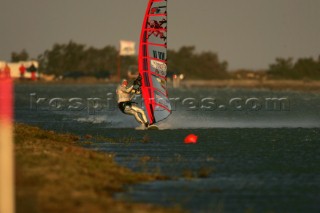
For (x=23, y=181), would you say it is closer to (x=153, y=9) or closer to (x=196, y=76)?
(x=153, y=9)

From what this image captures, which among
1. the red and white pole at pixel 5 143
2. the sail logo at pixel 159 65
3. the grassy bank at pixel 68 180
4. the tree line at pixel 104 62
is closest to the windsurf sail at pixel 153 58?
the sail logo at pixel 159 65

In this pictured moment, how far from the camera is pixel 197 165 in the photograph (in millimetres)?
20391

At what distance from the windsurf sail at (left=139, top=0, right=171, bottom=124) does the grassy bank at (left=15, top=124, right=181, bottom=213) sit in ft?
30.2

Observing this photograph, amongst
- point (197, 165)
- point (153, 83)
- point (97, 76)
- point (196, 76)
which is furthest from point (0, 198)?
point (97, 76)

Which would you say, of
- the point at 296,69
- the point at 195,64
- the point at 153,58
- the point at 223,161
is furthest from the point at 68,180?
the point at 195,64

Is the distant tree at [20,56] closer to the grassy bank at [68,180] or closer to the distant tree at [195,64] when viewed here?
the distant tree at [195,64]

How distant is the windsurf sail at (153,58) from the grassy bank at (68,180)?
9.21m

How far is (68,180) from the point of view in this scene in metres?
16.1

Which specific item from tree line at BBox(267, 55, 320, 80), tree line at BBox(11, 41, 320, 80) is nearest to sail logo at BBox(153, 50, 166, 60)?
tree line at BBox(267, 55, 320, 80)

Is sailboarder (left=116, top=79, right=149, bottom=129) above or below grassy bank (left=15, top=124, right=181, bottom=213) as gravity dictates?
above

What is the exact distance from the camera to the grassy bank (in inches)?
525

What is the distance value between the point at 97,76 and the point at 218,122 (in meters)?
139

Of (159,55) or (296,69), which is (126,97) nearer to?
(159,55)

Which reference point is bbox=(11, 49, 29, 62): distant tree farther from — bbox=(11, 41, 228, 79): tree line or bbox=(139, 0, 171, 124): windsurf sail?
bbox=(139, 0, 171, 124): windsurf sail
